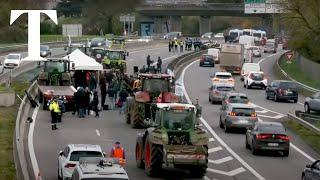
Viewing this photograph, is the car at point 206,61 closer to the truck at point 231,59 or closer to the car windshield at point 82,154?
the truck at point 231,59

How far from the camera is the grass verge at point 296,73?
72.4m

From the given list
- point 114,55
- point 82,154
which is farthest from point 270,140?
point 114,55

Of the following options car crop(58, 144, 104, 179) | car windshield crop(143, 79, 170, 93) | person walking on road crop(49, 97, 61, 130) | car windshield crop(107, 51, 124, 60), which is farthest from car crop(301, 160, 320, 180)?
car windshield crop(107, 51, 124, 60)

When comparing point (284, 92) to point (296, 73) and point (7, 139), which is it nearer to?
point (296, 73)

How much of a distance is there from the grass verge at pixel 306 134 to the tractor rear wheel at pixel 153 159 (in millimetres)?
11236

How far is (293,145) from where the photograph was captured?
37.6 m

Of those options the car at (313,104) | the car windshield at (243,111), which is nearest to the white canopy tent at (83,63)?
the car at (313,104)

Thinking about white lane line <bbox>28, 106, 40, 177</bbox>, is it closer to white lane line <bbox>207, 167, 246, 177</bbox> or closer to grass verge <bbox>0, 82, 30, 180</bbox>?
grass verge <bbox>0, 82, 30, 180</bbox>

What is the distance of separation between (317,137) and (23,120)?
47.4 ft

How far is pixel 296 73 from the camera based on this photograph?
272 ft

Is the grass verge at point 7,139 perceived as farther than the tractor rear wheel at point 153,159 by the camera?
No

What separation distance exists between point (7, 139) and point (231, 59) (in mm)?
48506

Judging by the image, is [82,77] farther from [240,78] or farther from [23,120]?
[240,78]

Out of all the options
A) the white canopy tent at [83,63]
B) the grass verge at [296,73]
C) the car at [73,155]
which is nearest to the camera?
the car at [73,155]
